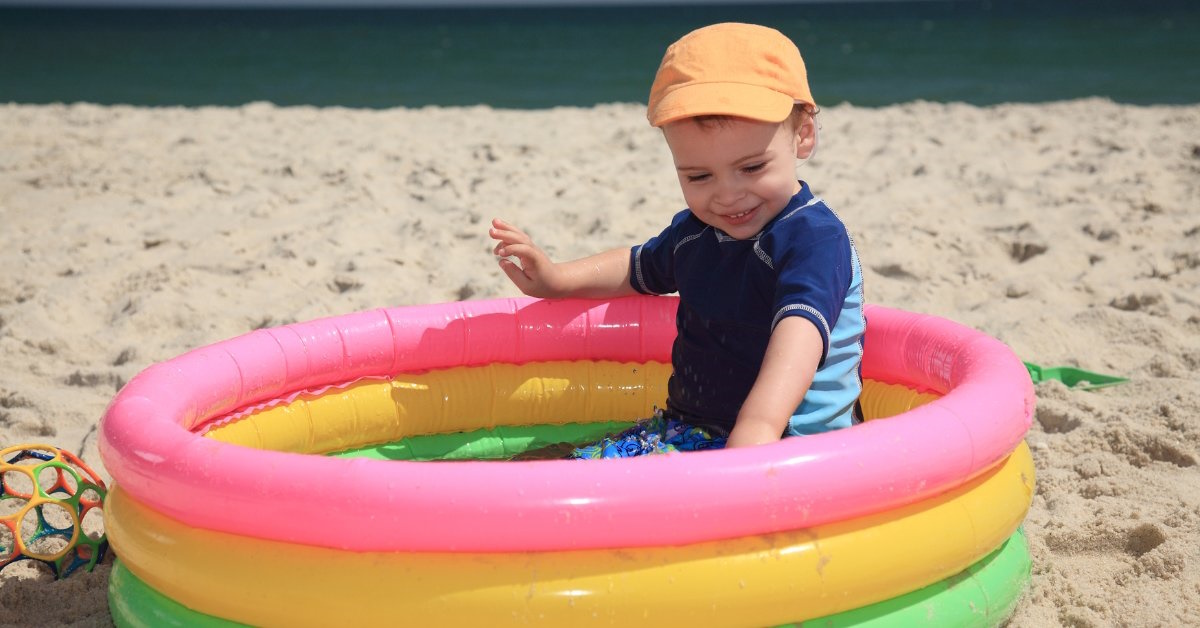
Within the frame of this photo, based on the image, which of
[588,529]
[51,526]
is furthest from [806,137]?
[51,526]

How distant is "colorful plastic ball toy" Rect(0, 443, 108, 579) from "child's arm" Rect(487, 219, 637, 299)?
45.1 inches

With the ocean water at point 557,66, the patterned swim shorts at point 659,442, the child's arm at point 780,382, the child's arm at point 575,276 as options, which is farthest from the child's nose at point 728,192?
the ocean water at point 557,66

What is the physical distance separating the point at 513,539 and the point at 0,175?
5.65m

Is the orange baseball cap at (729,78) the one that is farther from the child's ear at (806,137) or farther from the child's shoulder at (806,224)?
the child's shoulder at (806,224)

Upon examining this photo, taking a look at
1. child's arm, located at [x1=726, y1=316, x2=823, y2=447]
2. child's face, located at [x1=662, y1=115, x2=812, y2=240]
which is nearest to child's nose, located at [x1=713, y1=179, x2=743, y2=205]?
child's face, located at [x1=662, y1=115, x2=812, y2=240]

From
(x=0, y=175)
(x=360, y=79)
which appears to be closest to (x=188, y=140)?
(x=0, y=175)

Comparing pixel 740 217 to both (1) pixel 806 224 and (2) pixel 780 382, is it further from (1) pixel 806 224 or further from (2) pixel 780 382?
(2) pixel 780 382

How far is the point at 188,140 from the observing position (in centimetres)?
726

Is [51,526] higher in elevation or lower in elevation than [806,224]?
lower

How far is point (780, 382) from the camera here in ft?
7.04

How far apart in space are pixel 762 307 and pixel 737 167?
321mm

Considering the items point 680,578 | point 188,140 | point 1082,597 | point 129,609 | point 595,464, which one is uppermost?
point 595,464

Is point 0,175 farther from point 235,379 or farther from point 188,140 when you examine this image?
point 235,379

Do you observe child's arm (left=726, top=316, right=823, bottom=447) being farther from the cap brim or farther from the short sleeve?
the cap brim
